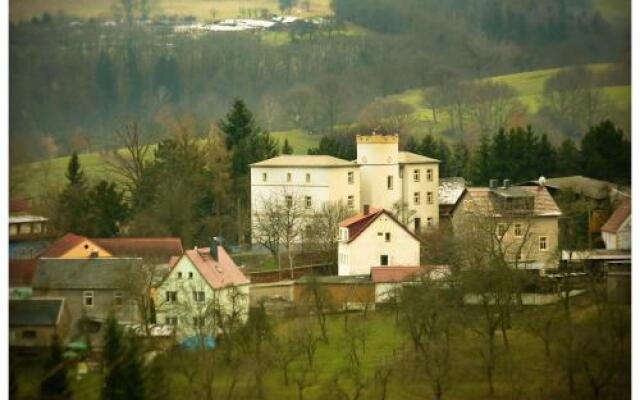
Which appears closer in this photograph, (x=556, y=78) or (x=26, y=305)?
(x=26, y=305)

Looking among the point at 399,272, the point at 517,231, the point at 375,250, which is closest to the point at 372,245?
the point at 375,250

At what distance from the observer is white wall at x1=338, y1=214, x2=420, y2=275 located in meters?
31.5

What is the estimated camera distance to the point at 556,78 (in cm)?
3278

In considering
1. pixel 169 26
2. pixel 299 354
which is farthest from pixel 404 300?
pixel 169 26

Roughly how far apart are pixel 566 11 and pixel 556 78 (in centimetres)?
98

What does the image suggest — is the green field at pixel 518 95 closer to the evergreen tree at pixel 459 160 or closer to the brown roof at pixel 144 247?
the evergreen tree at pixel 459 160

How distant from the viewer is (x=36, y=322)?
1204 inches

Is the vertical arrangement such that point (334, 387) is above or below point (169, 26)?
below

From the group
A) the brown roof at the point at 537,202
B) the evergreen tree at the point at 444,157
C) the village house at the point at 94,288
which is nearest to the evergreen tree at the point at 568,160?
the brown roof at the point at 537,202

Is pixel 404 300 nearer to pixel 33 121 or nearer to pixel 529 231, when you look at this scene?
pixel 529 231

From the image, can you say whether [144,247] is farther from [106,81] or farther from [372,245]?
[372,245]

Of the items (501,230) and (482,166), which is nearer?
(501,230)

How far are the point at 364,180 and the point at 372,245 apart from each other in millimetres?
778

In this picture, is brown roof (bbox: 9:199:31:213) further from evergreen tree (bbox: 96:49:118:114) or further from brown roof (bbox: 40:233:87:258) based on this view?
evergreen tree (bbox: 96:49:118:114)
